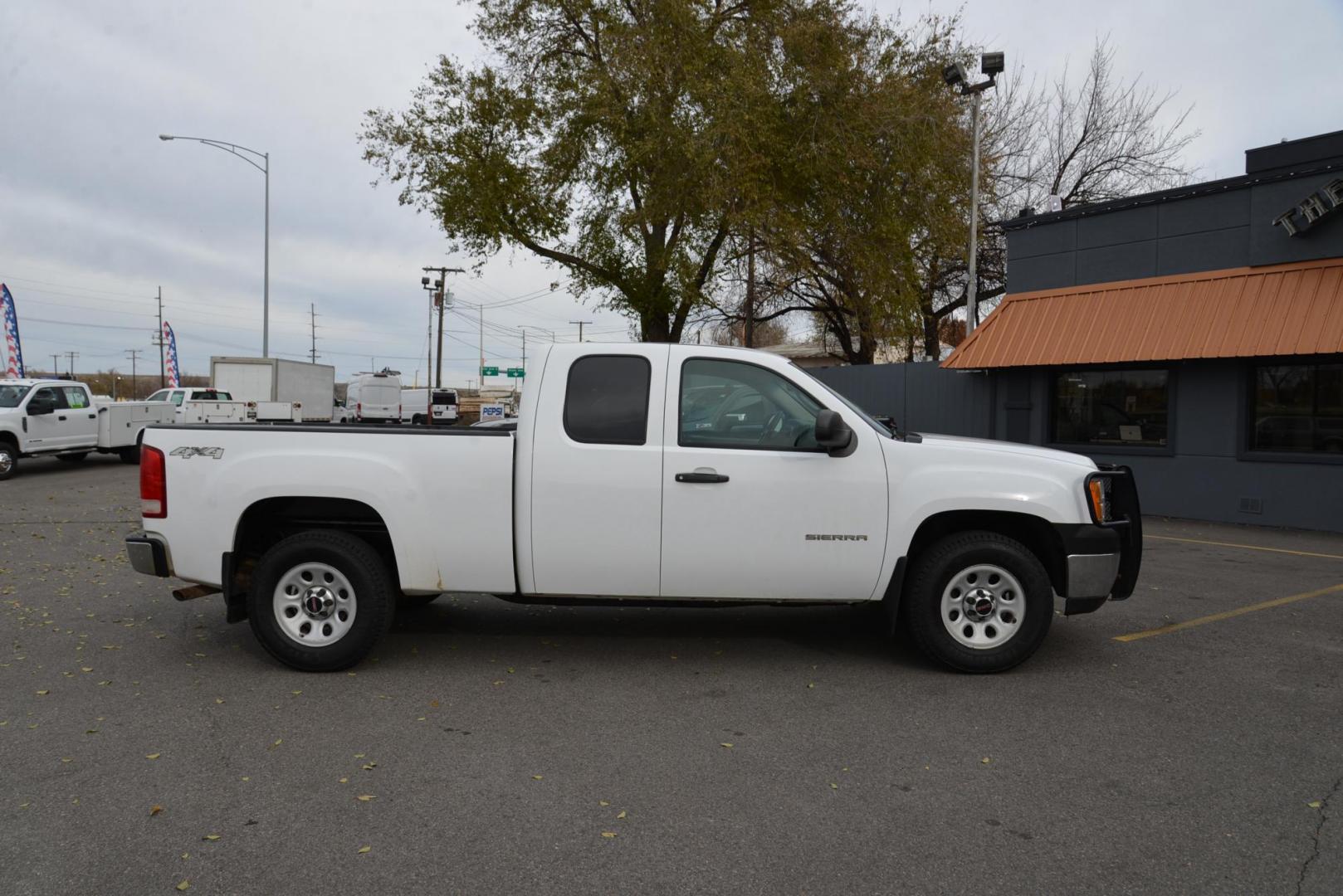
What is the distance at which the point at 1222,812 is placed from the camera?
373 cm

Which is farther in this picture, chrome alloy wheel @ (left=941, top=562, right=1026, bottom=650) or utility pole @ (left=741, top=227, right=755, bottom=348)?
utility pole @ (left=741, top=227, right=755, bottom=348)

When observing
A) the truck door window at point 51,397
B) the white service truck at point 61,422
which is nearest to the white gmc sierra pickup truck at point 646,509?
the white service truck at point 61,422

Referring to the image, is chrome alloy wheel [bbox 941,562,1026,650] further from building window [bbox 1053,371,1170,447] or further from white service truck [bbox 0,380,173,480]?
white service truck [bbox 0,380,173,480]

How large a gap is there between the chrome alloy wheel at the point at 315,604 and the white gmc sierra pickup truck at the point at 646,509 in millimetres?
11

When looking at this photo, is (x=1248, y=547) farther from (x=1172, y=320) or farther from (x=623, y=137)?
(x=623, y=137)

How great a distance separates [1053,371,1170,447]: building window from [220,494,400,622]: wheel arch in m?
12.3

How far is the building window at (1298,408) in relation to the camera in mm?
12211

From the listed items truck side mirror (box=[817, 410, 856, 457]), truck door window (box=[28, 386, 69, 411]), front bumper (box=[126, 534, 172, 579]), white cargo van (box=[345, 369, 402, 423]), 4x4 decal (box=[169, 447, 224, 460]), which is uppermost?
white cargo van (box=[345, 369, 402, 423])

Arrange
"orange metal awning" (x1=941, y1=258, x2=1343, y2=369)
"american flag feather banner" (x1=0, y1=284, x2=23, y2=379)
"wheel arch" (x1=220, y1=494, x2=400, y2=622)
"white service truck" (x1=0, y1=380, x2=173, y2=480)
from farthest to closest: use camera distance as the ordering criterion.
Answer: "american flag feather banner" (x1=0, y1=284, x2=23, y2=379) → "white service truck" (x1=0, y1=380, x2=173, y2=480) → "orange metal awning" (x1=941, y1=258, x2=1343, y2=369) → "wheel arch" (x1=220, y1=494, x2=400, y2=622)

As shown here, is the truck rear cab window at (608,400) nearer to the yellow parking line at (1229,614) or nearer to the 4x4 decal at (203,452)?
the 4x4 decal at (203,452)

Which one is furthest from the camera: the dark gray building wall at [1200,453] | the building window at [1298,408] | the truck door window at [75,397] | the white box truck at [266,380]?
the white box truck at [266,380]

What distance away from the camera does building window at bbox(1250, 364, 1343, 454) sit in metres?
12.2

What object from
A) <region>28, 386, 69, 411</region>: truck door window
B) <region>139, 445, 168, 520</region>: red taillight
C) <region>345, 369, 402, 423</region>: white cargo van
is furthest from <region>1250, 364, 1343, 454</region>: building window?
<region>345, 369, 402, 423</region>: white cargo van

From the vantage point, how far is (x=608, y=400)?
551cm
